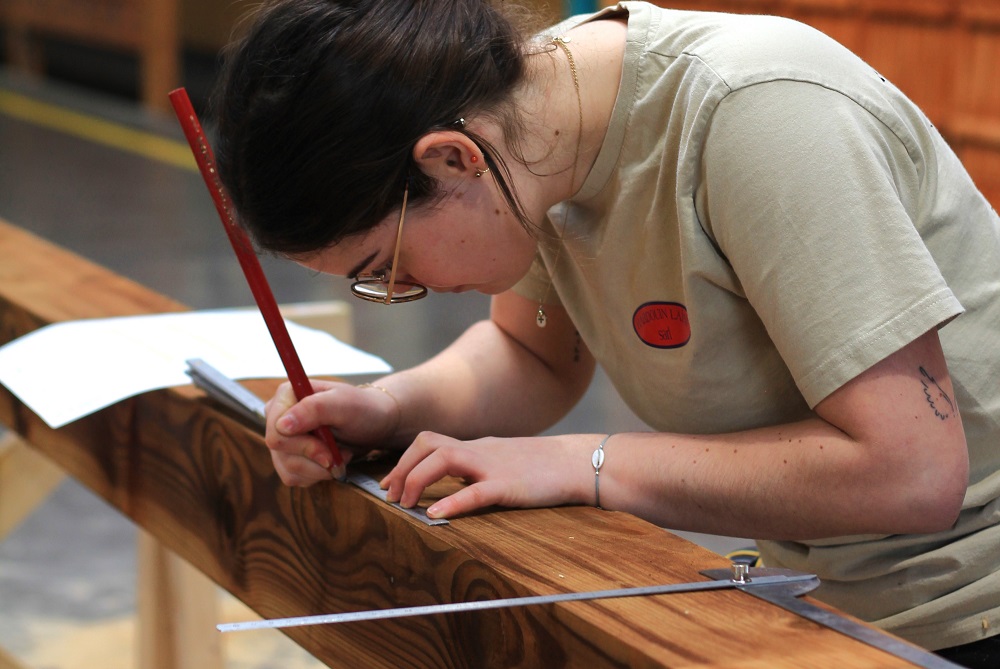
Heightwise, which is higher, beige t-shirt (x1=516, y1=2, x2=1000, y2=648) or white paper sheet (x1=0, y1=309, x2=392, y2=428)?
beige t-shirt (x1=516, y1=2, x2=1000, y2=648)

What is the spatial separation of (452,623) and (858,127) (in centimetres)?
50

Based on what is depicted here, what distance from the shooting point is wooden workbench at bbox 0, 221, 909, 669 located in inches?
31.9

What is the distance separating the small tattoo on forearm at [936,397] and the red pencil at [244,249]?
0.53 meters

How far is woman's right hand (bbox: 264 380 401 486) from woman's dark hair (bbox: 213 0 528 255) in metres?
0.18

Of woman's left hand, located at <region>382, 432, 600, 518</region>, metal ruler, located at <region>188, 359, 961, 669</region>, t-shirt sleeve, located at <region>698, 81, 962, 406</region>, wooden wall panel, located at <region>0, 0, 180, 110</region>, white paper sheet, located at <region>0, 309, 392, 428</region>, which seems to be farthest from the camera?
wooden wall panel, located at <region>0, 0, 180, 110</region>

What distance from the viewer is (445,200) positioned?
3.52 ft

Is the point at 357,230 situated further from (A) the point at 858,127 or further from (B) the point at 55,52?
(B) the point at 55,52

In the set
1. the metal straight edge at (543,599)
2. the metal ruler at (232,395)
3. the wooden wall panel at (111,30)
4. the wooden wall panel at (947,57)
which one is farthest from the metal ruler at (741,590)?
the wooden wall panel at (111,30)

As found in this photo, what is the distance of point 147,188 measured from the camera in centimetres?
637

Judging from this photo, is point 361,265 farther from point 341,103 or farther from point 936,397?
point 936,397

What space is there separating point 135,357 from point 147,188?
5106 millimetres

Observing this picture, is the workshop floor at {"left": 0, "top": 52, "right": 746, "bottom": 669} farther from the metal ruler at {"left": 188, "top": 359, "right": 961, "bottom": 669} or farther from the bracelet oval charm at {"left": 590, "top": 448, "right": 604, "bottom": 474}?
the metal ruler at {"left": 188, "top": 359, "right": 961, "bottom": 669}

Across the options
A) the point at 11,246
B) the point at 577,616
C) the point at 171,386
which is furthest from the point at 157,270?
the point at 577,616

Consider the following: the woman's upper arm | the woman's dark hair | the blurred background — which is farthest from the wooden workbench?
the blurred background
